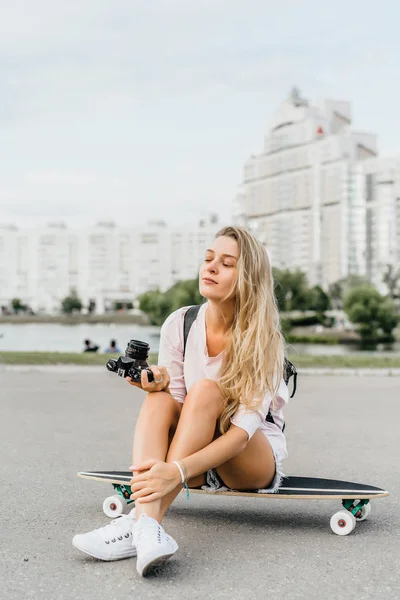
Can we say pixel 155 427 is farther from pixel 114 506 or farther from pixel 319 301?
pixel 319 301

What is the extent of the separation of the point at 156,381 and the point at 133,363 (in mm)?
120

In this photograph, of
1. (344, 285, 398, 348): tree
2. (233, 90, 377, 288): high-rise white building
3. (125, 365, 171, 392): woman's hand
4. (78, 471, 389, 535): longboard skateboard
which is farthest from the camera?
(233, 90, 377, 288): high-rise white building

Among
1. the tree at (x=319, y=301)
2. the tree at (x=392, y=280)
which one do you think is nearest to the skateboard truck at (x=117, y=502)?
the tree at (x=319, y=301)

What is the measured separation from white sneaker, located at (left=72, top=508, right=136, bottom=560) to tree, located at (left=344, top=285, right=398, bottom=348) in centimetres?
7097

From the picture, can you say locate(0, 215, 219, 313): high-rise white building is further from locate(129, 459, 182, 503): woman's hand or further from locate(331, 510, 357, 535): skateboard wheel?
locate(129, 459, 182, 503): woman's hand

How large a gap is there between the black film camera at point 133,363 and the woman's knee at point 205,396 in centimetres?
19

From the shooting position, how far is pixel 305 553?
3217mm

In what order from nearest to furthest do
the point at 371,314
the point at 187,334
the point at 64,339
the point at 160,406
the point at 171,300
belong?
the point at 160,406
the point at 187,334
the point at 64,339
the point at 371,314
the point at 171,300

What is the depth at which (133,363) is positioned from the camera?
3318 millimetres

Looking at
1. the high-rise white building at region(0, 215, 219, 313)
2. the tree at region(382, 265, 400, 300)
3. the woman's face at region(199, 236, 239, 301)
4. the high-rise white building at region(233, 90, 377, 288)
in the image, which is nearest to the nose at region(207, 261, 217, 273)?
the woman's face at region(199, 236, 239, 301)

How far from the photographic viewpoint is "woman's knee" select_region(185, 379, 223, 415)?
3.23 meters

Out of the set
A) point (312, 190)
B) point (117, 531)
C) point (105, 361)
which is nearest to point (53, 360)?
point (105, 361)

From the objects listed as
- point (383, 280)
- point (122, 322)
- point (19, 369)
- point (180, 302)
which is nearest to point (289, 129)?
point (383, 280)

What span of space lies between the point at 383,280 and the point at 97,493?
118 m
